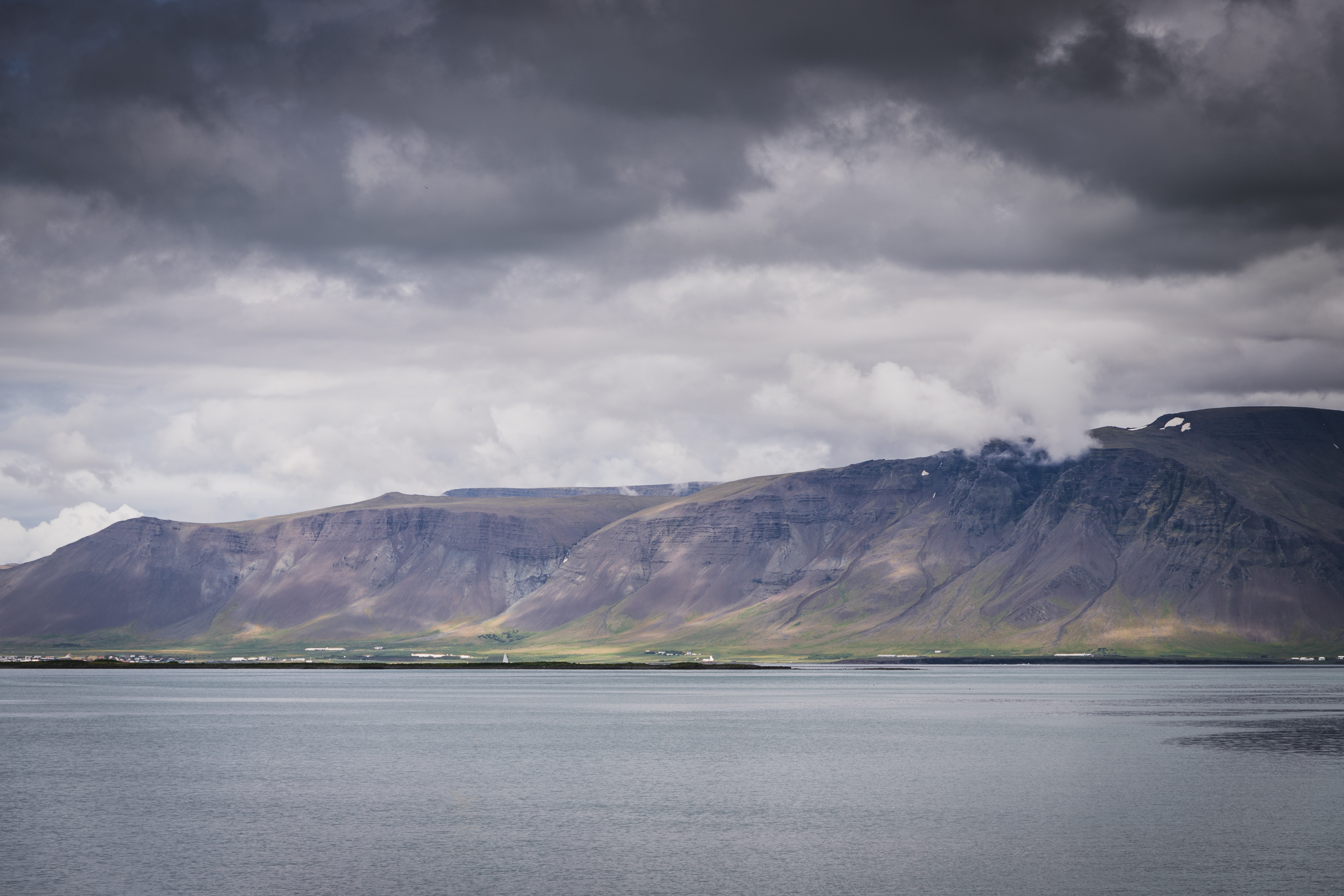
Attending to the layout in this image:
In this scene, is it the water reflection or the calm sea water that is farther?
the water reflection

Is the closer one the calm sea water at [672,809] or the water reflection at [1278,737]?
the calm sea water at [672,809]

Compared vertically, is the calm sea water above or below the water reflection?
above

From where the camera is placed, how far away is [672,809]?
2982 inches

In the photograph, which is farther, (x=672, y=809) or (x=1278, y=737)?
(x=1278, y=737)

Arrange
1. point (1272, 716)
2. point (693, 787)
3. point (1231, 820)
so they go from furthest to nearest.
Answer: point (1272, 716)
point (693, 787)
point (1231, 820)

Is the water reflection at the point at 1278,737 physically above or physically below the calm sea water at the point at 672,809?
below

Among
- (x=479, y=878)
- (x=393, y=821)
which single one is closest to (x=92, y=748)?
(x=393, y=821)

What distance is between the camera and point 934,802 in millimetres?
78688

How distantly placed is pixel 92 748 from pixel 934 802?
7385 centimetres

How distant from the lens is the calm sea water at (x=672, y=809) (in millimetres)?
55969

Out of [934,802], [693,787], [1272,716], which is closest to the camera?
[934,802]

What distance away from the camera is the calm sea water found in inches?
2203

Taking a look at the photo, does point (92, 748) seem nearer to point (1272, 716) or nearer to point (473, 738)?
point (473, 738)

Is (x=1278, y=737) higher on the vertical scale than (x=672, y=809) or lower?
lower
